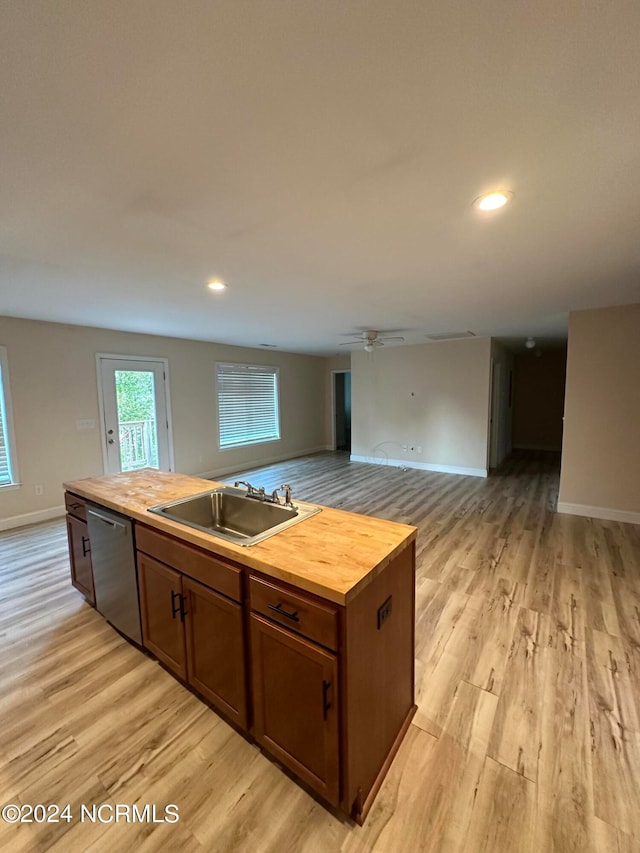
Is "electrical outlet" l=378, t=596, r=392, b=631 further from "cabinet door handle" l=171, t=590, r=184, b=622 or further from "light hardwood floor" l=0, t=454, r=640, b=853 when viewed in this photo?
"cabinet door handle" l=171, t=590, r=184, b=622

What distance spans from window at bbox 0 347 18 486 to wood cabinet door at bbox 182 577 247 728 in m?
3.68

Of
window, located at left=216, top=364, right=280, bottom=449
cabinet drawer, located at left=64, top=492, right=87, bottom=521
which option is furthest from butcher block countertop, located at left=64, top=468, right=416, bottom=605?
window, located at left=216, top=364, right=280, bottom=449

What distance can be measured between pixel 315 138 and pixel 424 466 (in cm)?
604

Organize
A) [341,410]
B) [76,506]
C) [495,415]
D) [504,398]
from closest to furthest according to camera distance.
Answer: [76,506] → [495,415] → [504,398] → [341,410]

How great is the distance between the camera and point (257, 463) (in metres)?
7.06

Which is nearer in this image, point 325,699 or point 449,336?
point 325,699

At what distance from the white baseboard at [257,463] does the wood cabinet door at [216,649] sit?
14.5ft

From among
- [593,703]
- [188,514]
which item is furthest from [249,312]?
[593,703]

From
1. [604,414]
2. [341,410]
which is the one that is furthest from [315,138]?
[341,410]

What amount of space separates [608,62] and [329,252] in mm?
1489

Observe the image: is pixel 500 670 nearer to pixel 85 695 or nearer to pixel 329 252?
pixel 85 695

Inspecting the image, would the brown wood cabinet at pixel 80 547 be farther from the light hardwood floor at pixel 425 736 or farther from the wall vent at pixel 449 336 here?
the wall vent at pixel 449 336

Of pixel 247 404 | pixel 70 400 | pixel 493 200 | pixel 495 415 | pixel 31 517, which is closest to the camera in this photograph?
pixel 493 200

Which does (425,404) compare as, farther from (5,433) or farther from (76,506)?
(5,433)
